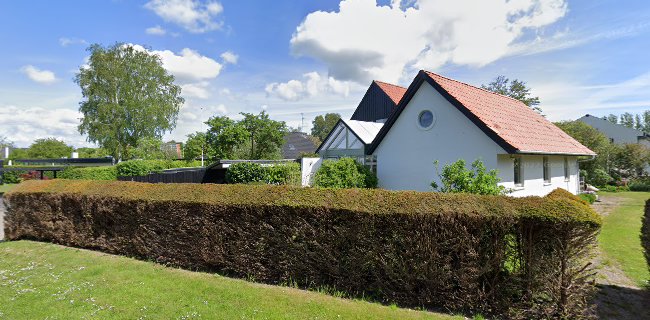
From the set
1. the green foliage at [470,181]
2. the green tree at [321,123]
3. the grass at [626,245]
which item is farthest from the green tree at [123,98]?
the green tree at [321,123]

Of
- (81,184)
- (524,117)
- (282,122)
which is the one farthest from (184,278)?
(282,122)

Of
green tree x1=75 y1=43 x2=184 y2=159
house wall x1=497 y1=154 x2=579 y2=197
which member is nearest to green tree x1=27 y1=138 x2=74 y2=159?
green tree x1=75 y1=43 x2=184 y2=159

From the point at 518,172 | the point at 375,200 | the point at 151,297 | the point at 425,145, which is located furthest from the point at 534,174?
the point at 151,297

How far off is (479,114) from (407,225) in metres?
8.94

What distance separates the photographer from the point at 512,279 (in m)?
4.72

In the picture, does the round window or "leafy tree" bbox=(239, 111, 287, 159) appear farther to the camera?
"leafy tree" bbox=(239, 111, 287, 159)

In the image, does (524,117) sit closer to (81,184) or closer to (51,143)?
(81,184)

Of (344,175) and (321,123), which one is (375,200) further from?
(321,123)

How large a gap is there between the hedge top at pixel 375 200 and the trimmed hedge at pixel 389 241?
0.02m

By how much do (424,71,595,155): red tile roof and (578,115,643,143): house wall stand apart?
45433 millimetres

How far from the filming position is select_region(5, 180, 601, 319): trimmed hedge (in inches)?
180

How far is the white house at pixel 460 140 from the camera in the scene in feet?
40.0

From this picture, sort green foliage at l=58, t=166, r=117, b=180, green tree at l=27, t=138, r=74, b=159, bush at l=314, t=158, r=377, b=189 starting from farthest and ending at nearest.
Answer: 1. green tree at l=27, t=138, r=74, b=159
2. green foliage at l=58, t=166, r=117, b=180
3. bush at l=314, t=158, r=377, b=189

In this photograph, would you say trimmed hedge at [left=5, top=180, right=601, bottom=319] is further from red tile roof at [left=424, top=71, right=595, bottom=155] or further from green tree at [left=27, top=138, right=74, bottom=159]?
green tree at [left=27, top=138, right=74, bottom=159]
